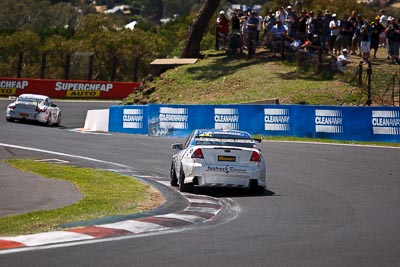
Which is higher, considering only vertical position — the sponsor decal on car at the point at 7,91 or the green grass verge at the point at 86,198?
the sponsor decal on car at the point at 7,91

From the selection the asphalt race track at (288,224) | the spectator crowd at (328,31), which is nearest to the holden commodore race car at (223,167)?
the asphalt race track at (288,224)

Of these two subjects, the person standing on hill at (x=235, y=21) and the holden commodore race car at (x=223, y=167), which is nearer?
the holden commodore race car at (x=223, y=167)

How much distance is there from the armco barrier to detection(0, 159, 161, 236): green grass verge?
10.8 meters

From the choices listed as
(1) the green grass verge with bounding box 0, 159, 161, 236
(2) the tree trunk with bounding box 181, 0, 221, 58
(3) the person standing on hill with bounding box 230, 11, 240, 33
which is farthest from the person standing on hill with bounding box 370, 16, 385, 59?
(1) the green grass verge with bounding box 0, 159, 161, 236

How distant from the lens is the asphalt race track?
10.0m

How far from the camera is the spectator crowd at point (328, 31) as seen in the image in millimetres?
36188

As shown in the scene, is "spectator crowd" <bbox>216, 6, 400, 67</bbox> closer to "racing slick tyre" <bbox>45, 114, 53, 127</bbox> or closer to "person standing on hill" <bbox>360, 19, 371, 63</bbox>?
"person standing on hill" <bbox>360, 19, 371, 63</bbox>

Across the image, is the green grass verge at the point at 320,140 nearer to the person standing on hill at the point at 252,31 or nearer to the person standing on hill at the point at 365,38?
the person standing on hill at the point at 365,38

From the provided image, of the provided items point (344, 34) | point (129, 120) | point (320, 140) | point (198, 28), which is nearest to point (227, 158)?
point (320, 140)

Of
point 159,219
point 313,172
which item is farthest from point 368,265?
point 313,172

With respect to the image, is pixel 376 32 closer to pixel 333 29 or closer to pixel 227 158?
pixel 333 29

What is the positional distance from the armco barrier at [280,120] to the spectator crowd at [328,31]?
6.58m

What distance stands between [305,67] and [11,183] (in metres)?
24.7

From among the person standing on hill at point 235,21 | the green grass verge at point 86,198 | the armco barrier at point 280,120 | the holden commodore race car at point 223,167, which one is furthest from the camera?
the person standing on hill at point 235,21
